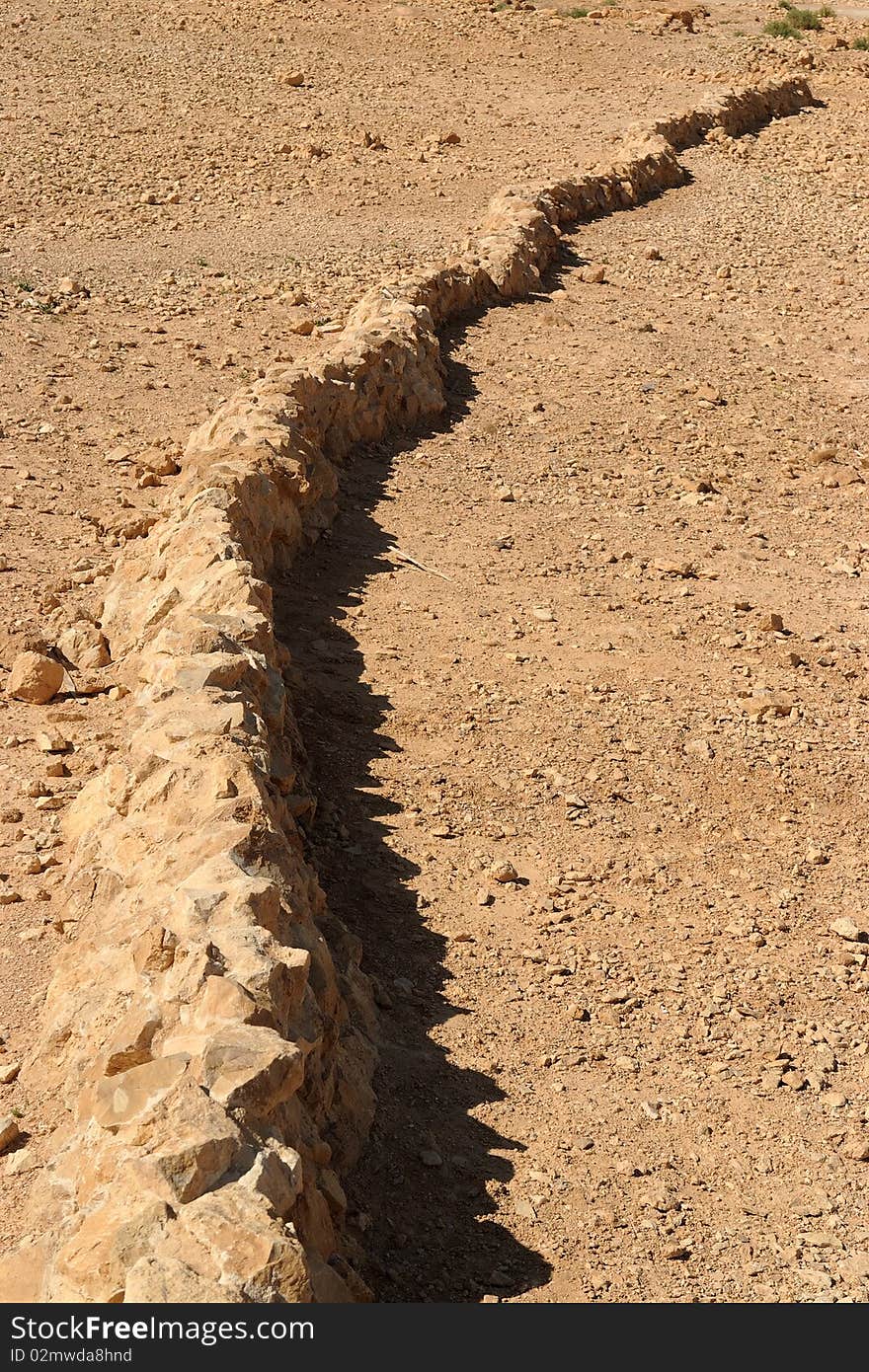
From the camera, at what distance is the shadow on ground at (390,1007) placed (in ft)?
13.6

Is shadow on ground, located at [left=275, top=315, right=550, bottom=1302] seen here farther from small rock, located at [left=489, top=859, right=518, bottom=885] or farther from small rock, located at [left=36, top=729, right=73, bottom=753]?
small rock, located at [left=36, top=729, right=73, bottom=753]

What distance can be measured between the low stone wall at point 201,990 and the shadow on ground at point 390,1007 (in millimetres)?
148

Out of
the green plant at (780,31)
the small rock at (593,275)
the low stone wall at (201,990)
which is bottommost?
the low stone wall at (201,990)

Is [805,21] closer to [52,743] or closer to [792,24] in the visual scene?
[792,24]

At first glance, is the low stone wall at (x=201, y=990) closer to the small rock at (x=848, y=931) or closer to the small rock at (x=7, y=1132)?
the small rock at (x=7, y=1132)

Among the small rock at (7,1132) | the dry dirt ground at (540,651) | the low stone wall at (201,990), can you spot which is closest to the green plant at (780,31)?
the dry dirt ground at (540,651)

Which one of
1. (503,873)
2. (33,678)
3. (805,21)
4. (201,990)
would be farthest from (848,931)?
(805,21)

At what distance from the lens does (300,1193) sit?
141 inches

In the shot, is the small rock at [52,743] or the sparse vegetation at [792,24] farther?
the sparse vegetation at [792,24]

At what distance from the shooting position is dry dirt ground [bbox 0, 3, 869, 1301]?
4551 mm

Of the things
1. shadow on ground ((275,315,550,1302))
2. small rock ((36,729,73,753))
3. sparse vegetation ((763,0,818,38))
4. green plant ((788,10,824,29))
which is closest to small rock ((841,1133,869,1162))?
shadow on ground ((275,315,550,1302))

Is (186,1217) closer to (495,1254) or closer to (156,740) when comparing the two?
(495,1254)

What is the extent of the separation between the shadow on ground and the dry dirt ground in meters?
0.01

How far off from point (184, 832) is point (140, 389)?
241 inches
